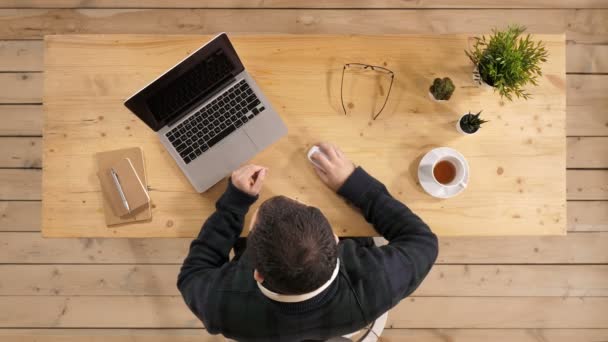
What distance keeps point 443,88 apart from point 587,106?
129 centimetres

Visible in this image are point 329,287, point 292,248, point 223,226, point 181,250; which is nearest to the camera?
point 292,248

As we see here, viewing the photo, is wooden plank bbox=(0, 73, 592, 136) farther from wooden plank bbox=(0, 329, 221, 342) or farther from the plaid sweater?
the plaid sweater

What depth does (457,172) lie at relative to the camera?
1.26 metres

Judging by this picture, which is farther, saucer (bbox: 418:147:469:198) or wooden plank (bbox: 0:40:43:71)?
wooden plank (bbox: 0:40:43:71)

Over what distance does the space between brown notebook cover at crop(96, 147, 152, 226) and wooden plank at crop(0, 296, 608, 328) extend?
0.89 m

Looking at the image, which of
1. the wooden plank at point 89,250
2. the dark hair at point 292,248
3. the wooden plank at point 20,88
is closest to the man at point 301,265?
the dark hair at point 292,248

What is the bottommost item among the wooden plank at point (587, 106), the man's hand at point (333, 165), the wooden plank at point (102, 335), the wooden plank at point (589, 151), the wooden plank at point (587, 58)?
the wooden plank at point (102, 335)

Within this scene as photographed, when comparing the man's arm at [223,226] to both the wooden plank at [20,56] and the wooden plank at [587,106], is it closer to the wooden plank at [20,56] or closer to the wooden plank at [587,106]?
the wooden plank at [20,56]

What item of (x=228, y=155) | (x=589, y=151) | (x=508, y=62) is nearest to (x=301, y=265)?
(x=228, y=155)

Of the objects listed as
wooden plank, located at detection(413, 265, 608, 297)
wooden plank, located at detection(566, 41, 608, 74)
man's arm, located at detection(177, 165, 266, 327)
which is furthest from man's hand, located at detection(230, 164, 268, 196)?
wooden plank, located at detection(566, 41, 608, 74)

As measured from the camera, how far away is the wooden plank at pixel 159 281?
204cm

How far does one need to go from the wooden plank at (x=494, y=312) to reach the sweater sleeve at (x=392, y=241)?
969mm

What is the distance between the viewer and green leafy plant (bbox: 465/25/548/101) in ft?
3.91

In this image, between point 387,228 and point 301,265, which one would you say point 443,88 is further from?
point 301,265
